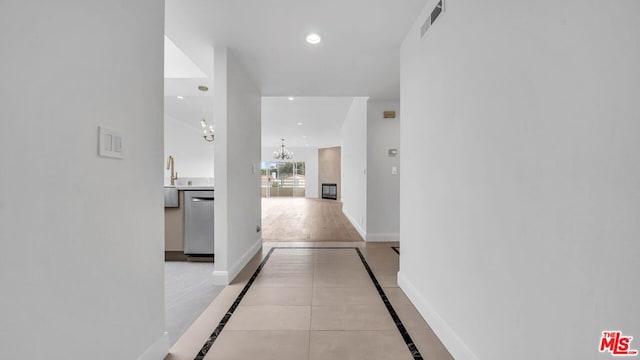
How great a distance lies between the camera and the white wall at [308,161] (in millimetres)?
14367

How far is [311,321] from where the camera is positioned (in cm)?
212

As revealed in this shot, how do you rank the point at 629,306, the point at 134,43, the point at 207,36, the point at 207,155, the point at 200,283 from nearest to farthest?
the point at 629,306
the point at 134,43
the point at 207,36
the point at 200,283
the point at 207,155

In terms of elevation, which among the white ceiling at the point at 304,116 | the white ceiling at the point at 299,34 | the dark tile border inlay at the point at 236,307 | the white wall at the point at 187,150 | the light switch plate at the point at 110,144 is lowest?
the dark tile border inlay at the point at 236,307

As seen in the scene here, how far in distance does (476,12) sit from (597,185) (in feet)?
3.54

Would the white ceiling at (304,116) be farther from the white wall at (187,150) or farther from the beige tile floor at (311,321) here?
the beige tile floor at (311,321)

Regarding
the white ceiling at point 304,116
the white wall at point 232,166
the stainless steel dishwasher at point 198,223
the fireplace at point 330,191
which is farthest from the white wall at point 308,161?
the stainless steel dishwasher at point 198,223

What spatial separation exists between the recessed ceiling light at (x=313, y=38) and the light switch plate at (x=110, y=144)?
1965 mm

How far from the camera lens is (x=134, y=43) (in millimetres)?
1424

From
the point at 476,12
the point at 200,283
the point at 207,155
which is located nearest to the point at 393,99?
the point at 476,12

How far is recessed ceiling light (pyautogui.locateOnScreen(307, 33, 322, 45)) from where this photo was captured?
8.81ft

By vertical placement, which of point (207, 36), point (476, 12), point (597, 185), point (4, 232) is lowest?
point (4, 232)

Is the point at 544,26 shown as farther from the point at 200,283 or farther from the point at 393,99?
the point at 393,99

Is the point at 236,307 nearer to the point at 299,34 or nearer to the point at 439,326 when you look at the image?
the point at 439,326

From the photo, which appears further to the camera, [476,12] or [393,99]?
[393,99]
